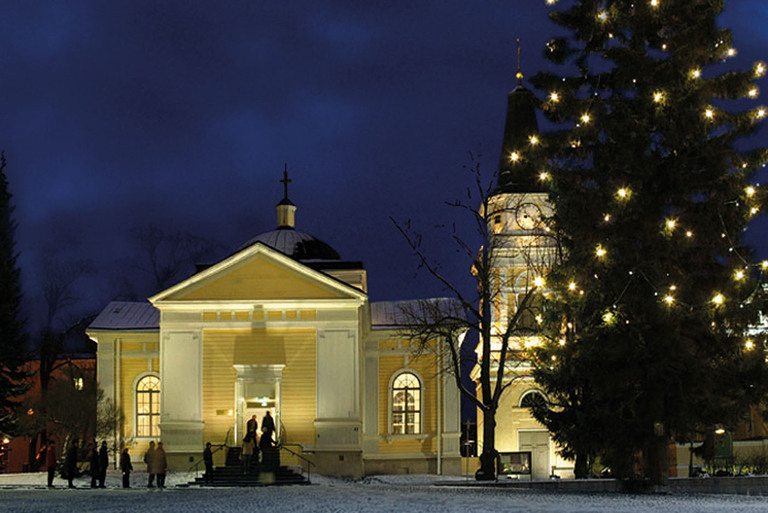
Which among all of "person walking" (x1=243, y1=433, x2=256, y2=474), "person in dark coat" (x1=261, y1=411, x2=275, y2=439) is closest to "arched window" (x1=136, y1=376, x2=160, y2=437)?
"person in dark coat" (x1=261, y1=411, x2=275, y2=439)

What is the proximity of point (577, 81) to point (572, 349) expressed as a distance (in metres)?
6.00

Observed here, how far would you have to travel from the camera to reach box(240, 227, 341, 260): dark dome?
4522cm

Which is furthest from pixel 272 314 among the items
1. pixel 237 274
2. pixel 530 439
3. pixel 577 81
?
pixel 577 81

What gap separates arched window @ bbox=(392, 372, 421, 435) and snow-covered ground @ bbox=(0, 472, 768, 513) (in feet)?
46.2

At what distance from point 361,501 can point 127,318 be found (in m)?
23.1

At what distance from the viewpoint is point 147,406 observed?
39.8 meters

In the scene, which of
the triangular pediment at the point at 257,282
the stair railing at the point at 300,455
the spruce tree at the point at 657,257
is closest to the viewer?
the spruce tree at the point at 657,257

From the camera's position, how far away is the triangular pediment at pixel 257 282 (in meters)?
36.4

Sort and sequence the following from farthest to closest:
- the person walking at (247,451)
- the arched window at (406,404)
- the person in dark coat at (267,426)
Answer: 1. the arched window at (406,404)
2. the person in dark coat at (267,426)
3. the person walking at (247,451)

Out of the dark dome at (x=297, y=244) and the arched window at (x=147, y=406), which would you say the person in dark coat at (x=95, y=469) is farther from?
the dark dome at (x=297, y=244)

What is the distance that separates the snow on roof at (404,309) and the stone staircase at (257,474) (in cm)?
775

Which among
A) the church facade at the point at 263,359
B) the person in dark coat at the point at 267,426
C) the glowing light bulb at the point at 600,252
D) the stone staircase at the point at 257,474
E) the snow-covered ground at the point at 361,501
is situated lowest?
the stone staircase at the point at 257,474

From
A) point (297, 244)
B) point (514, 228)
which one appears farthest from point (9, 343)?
point (514, 228)

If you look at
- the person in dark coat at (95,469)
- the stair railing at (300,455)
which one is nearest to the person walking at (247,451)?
the stair railing at (300,455)
